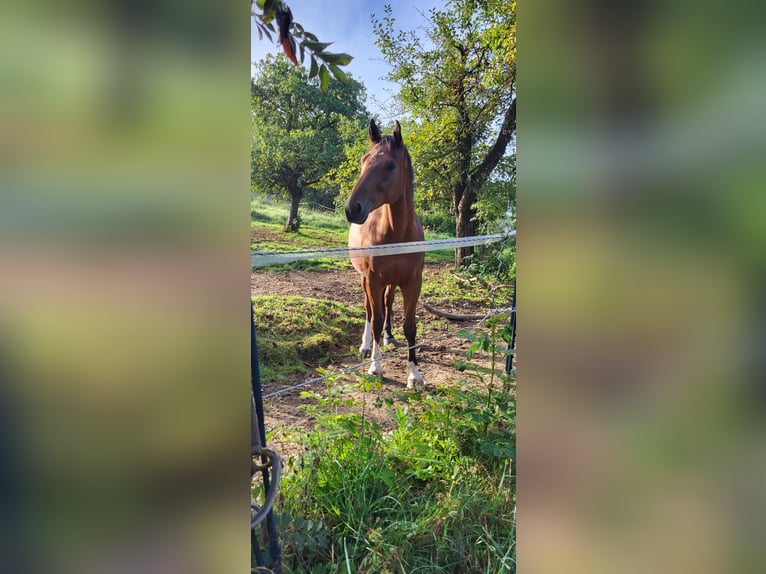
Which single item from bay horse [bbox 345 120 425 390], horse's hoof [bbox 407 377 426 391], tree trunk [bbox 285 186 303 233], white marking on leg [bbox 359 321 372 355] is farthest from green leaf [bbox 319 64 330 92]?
tree trunk [bbox 285 186 303 233]

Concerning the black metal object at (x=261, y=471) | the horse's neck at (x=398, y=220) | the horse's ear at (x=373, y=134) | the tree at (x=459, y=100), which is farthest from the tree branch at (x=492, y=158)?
the black metal object at (x=261, y=471)

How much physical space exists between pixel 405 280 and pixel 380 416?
3.61 ft

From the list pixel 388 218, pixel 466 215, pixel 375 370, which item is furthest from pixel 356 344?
pixel 466 215

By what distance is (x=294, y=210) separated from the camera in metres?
9.55

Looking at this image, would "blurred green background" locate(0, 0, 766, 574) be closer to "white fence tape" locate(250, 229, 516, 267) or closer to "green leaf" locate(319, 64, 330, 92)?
"green leaf" locate(319, 64, 330, 92)

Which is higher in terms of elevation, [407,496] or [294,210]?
[294,210]

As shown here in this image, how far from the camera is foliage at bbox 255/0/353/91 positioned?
29.9 inches

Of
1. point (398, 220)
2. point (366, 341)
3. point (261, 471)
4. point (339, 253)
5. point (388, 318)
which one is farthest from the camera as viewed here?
point (388, 318)

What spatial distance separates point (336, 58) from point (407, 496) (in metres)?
1.29

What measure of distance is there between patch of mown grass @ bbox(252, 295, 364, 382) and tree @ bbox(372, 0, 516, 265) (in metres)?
3.29

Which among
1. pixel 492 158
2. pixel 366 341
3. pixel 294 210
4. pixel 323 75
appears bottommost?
pixel 366 341
